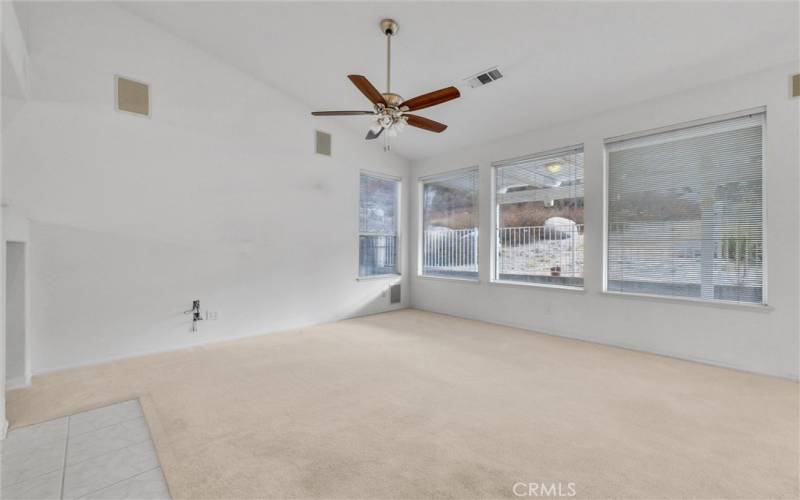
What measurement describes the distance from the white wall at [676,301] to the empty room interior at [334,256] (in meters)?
0.02

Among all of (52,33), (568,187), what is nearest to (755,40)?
(568,187)

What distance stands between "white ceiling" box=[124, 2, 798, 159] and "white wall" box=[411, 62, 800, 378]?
230mm

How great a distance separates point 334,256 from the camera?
562 centimetres

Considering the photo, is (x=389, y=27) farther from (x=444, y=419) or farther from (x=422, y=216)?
(x=422, y=216)

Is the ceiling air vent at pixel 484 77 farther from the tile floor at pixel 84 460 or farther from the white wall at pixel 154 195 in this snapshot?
the tile floor at pixel 84 460

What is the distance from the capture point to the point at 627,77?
145 inches

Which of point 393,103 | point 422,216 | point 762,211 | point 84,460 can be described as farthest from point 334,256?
point 762,211

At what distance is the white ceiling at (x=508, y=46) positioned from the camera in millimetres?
2988

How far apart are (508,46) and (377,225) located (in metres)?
3.62

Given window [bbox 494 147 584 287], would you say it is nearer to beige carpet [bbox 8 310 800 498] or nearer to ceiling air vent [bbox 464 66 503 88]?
beige carpet [bbox 8 310 800 498]

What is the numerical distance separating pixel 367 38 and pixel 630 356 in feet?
14.9

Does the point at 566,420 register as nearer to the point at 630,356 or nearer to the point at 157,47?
the point at 630,356

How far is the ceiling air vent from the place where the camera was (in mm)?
3898

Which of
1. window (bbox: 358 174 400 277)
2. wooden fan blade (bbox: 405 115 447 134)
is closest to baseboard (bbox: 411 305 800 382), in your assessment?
window (bbox: 358 174 400 277)
